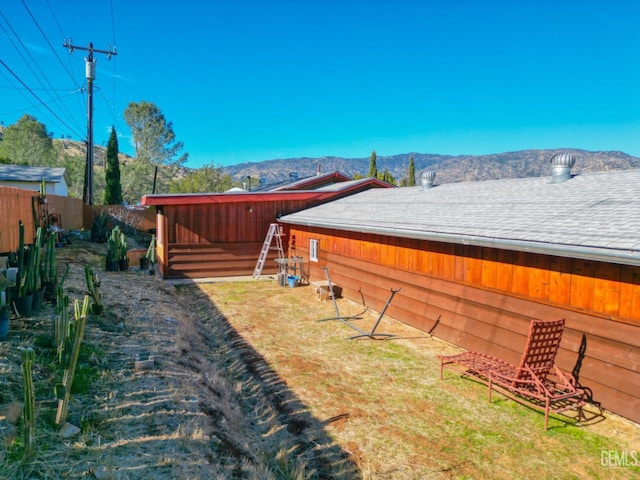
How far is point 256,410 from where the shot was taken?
539 cm

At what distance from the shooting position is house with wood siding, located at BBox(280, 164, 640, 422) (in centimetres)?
500

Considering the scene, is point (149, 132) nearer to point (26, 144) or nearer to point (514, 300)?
point (26, 144)

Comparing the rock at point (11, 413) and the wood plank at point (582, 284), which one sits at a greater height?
the wood plank at point (582, 284)

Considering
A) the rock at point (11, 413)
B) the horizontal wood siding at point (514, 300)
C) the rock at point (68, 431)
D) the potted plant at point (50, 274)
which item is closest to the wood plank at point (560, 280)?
the horizontal wood siding at point (514, 300)

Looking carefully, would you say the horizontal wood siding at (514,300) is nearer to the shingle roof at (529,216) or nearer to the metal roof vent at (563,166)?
the shingle roof at (529,216)

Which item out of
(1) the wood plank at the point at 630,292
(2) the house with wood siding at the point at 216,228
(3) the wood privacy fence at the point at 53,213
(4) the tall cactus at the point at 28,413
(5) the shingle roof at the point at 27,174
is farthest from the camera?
(5) the shingle roof at the point at 27,174

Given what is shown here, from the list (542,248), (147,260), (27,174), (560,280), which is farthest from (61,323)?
(27,174)

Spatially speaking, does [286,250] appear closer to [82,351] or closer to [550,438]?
[82,351]

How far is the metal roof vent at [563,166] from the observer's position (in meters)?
9.15

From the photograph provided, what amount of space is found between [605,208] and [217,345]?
7.22m

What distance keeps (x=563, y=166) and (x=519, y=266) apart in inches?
164

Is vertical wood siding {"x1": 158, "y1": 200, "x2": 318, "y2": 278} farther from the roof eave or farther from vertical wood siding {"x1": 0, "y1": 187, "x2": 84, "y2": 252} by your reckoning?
the roof eave

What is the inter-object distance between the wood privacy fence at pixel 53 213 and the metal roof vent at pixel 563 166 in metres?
13.3

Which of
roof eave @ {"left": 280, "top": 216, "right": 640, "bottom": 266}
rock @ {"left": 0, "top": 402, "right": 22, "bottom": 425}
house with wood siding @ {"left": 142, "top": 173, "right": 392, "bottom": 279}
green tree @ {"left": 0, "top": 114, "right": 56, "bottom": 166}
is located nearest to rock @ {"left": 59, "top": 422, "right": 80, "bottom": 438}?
rock @ {"left": 0, "top": 402, "right": 22, "bottom": 425}
